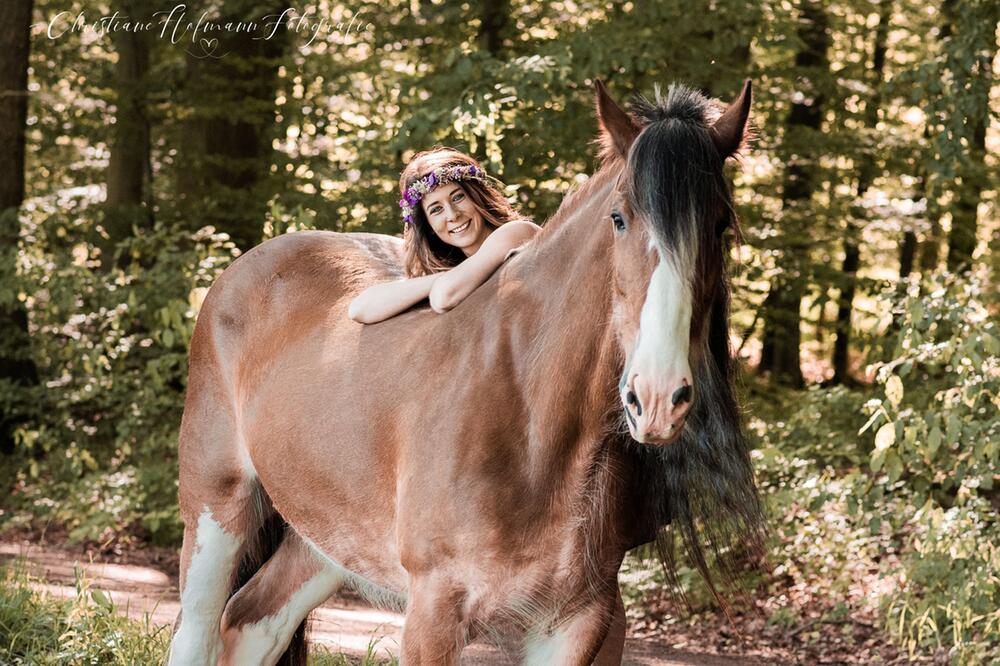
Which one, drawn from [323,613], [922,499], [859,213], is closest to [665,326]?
[922,499]

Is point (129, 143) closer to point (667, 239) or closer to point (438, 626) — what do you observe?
point (438, 626)

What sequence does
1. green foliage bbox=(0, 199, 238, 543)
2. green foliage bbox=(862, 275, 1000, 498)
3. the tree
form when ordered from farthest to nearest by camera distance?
green foliage bbox=(0, 199, 238, 543)
the tree
green foliage bbox=(862, 275, 1000, 498)

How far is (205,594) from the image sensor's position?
4.14 m

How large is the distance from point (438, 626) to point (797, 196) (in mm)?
9052

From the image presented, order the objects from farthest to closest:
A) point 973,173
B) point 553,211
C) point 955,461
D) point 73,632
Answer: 1. point 973,173
2. point 553,211
3. point 955,461
4. point 73,632

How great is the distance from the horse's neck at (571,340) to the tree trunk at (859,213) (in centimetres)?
719

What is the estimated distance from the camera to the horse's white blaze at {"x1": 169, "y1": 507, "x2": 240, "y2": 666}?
13.5ft

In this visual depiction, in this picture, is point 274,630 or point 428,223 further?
point 274,630

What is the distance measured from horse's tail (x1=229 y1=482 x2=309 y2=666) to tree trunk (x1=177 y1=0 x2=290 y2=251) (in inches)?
265

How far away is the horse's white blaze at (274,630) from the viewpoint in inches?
159

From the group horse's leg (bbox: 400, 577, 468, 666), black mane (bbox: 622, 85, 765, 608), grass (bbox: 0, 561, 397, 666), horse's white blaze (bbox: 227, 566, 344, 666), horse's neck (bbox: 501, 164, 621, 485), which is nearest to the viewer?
black mane (bbox: 622, 85, 765, 608)

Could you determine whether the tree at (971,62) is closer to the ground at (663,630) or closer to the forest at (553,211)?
the forest at (553,211)

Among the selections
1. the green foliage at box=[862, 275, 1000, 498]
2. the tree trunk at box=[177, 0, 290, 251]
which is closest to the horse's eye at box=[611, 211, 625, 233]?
the green foliage at box=[862, 275, 1000, 498]

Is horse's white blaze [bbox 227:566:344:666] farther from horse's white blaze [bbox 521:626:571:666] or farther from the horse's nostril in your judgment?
the horse's nostril
